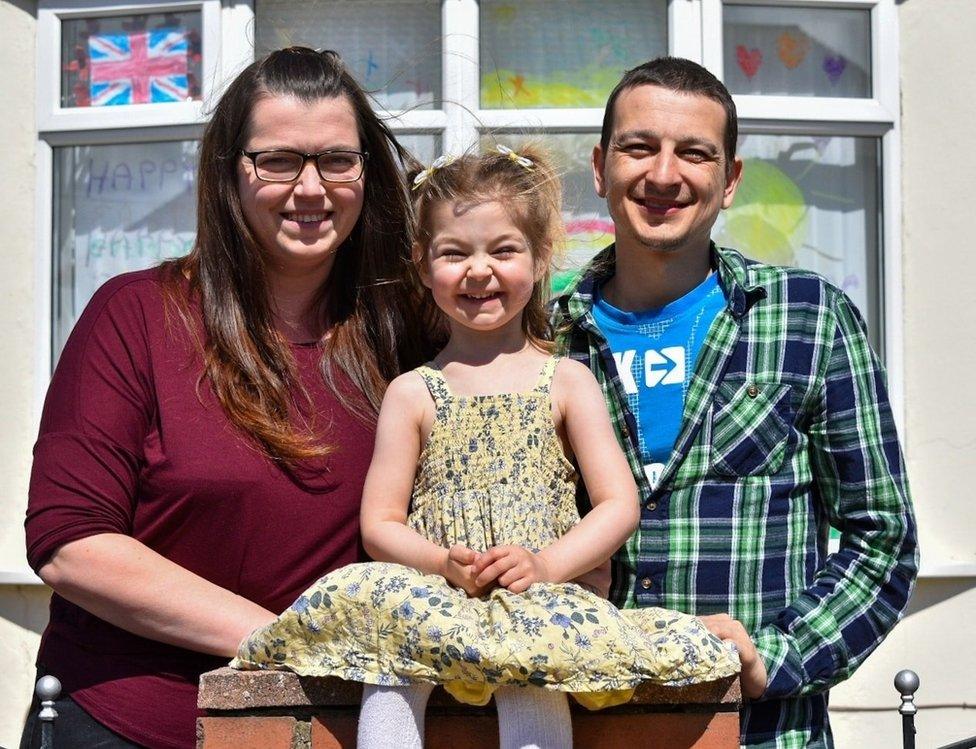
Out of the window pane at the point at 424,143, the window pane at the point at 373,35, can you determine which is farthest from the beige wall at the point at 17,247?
the window pane at the point at 424,143

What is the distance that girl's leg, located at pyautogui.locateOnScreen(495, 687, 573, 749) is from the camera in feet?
7.39

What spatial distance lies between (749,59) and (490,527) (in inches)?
126

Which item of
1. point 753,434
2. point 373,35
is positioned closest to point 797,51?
point 373,35

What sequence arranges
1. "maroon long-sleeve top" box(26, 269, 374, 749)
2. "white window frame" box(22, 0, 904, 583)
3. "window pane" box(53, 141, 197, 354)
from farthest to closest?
A: "window pane" box(53, 141, 197, 354) < "white window frame" box(22, 0, 904, 583) < "maroon long-sleeve top" box(26, 269, 374, 749)

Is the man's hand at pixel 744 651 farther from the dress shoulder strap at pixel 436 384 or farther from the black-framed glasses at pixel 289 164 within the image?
the black-framed glasses at pixel 289 164

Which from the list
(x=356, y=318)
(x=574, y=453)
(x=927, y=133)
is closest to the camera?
(x=574, y=453)

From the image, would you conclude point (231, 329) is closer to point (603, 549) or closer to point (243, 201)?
point (243, 201)

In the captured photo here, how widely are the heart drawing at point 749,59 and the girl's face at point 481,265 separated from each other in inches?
112

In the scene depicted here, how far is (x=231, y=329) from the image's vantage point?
2.81 meters

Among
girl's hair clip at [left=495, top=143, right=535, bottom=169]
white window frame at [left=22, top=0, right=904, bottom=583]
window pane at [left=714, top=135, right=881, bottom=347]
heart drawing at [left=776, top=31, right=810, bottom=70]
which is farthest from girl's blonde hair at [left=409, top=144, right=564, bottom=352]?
heart drawing at [left=776, top=31, right=810, bottom=70]

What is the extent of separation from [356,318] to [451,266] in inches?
14.4

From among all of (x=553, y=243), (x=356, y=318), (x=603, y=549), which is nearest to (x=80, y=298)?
(x=356, y=318)

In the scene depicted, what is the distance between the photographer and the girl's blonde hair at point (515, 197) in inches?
109

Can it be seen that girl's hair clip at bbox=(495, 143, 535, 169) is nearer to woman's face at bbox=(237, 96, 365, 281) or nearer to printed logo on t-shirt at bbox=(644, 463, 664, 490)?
woman's face at bbox=(237, 96, 365, 281)
